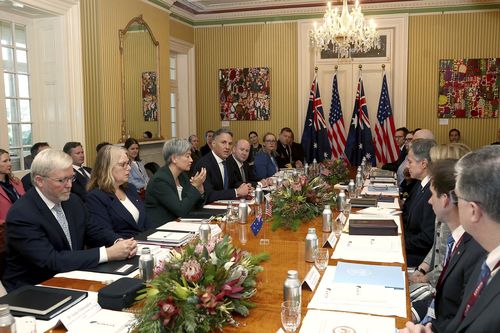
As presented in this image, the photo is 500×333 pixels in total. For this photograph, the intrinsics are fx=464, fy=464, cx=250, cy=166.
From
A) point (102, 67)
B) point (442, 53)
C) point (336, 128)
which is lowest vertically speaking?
point (336, 128)

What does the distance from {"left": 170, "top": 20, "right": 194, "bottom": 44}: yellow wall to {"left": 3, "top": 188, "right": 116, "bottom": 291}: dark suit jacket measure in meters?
7.06

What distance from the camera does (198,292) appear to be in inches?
61.7

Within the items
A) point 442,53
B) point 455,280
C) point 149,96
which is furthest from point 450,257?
point 442,53

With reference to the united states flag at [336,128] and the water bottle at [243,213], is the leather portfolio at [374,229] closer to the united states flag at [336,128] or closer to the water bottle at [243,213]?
the water bottle at [243,213]

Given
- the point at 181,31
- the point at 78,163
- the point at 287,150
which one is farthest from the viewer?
the point at 181,31

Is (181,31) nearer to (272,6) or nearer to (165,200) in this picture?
(272,6)

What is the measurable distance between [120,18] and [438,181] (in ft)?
18.8

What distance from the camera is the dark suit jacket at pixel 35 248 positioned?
7.91 ft

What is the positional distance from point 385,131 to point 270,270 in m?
7.15

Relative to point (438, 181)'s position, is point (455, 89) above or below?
above

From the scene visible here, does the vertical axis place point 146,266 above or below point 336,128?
below

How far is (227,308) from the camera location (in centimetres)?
164

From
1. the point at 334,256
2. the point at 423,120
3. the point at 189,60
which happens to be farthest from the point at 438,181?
the point at 189,60

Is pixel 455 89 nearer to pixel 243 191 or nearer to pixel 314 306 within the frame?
pixel 243 191
